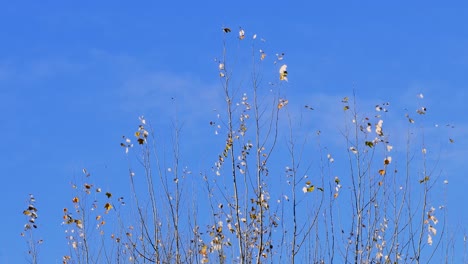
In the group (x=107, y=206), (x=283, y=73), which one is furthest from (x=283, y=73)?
(x=107, y=206)

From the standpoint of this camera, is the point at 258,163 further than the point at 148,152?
No

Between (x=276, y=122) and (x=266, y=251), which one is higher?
(x=276, y=122)

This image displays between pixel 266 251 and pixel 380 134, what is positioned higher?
pixel 380 134

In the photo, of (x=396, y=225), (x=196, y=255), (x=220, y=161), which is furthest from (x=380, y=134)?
(x=196, y=255)

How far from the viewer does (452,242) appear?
30.0 feet

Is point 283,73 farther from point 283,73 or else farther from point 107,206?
point 107,206

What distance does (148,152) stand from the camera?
872 centimetres

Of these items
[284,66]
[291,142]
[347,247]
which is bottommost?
[347,247]

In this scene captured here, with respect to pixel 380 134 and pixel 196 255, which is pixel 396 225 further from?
pixel 196 255

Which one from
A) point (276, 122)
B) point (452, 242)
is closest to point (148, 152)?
point (276, 122)

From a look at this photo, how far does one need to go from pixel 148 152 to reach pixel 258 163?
122 cm

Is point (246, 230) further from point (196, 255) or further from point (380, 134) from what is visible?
point (380, 134)

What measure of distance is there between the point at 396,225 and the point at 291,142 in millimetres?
1269

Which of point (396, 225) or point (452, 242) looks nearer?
point (396, 225)
